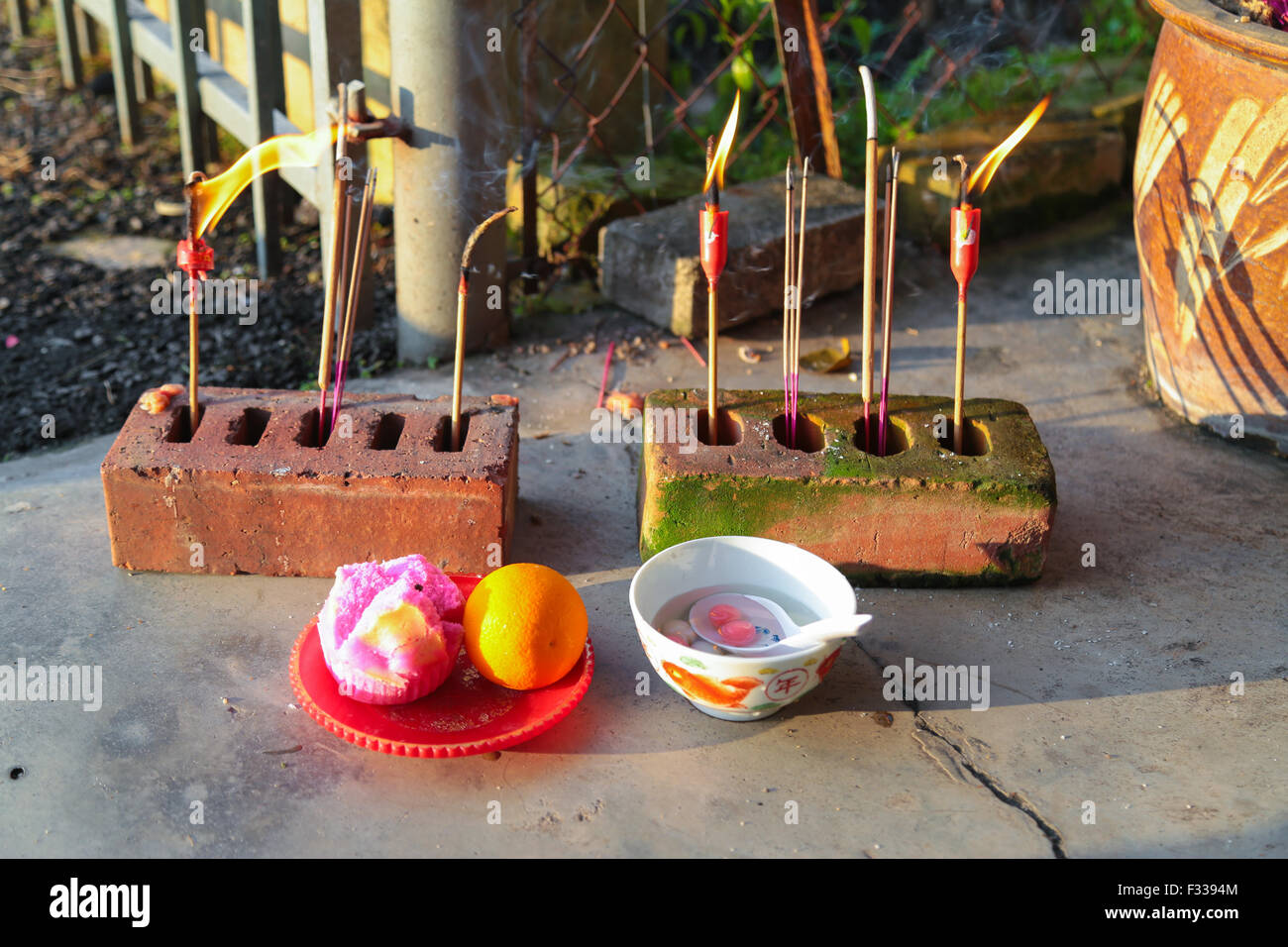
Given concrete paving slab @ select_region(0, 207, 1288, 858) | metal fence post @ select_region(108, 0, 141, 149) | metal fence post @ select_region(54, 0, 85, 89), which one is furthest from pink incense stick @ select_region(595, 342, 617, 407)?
metal fence post @ select_region(54, 0, 85, 89)

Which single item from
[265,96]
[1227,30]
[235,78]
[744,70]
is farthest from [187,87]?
[1227,30]

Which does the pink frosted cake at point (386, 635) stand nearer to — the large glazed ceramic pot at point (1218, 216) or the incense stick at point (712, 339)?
the incense stick at point (712, 339)

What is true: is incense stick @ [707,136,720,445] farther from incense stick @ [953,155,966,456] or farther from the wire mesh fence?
the wire mesh fence

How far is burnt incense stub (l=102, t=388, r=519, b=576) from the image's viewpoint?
2.88 meters

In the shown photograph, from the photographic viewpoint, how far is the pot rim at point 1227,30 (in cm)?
321

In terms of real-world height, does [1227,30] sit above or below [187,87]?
above

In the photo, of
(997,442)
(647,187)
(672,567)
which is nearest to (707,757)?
(672,567)

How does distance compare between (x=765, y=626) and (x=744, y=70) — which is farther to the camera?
(x=744, y=70)

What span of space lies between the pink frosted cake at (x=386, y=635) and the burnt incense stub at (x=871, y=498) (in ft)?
2.17

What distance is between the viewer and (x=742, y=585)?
9.01 feet

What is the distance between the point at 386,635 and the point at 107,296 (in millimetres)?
2794

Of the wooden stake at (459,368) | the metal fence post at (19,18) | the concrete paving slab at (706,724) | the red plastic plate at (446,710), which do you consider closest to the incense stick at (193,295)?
the concrete paving slab at (706,724)

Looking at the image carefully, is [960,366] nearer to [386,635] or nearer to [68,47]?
[386,635]

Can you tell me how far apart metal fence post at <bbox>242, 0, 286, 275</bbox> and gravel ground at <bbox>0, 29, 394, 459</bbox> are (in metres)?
0.13
